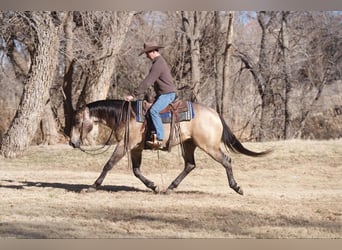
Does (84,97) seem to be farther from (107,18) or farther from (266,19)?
(266,19)

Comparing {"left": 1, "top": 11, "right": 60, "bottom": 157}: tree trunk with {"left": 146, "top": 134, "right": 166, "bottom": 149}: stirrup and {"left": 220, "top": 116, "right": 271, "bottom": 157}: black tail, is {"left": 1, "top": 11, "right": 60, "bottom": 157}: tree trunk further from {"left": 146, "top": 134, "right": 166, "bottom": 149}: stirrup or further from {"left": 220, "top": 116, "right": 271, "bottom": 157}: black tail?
{"left": 220, "top": 116, "right": 271, "bottom": 157}: black tail

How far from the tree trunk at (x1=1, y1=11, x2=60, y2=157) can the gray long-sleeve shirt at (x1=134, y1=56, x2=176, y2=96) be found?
529cm

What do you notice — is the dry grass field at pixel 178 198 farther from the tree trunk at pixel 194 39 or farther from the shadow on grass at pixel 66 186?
the tree trunk at pixel 194 39

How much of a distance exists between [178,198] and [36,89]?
5728 mm

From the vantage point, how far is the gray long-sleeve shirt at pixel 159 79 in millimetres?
7633

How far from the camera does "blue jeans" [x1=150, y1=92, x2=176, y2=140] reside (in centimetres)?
773

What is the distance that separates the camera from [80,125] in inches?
313

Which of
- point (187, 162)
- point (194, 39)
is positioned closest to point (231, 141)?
point (187, 162)

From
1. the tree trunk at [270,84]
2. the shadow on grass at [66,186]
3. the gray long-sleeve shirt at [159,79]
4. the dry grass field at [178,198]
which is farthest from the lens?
the tree trunk at [270,84]

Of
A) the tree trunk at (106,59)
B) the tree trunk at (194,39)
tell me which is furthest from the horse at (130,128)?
the tree trunk at (194,39)

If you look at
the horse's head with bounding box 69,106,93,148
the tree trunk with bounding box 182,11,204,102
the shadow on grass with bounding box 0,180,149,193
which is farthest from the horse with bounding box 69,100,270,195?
the tree trunk with bounding box 182,11,204,102

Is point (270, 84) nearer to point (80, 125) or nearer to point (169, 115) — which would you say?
point (169, 115)

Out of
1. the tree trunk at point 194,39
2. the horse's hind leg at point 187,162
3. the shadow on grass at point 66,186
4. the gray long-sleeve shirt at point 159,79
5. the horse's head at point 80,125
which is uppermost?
the tree trunk at point 194,39

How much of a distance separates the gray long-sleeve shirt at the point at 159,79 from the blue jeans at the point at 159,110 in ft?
0.25
